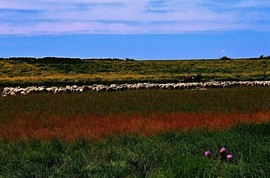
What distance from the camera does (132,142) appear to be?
40.4ft

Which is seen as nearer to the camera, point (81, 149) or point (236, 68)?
point (81, 149)

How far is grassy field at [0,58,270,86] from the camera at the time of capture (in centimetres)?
4766

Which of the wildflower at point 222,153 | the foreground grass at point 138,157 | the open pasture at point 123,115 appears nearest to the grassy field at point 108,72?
the open pasture at point 123,115

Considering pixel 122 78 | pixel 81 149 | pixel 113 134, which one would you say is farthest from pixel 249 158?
pixel 122 78

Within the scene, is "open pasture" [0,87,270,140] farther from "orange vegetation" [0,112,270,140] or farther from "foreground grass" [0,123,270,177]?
"foreground grass" [0,123,270,177]

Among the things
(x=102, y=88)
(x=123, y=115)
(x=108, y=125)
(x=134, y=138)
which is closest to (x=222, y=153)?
(x=134, y=138)

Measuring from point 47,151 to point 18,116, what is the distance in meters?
8.82

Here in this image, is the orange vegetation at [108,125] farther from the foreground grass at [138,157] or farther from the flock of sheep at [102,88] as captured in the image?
the flock of sheep at [102,88]

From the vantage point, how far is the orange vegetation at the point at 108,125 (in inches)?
553

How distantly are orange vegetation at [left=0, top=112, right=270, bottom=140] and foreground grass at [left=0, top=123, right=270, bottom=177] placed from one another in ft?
3.60

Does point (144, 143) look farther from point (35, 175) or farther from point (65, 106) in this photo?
point (65, 106)

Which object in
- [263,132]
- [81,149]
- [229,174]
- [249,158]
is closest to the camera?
[229,174]

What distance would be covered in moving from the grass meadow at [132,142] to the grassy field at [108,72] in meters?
25.9

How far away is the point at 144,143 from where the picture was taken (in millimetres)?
11477
